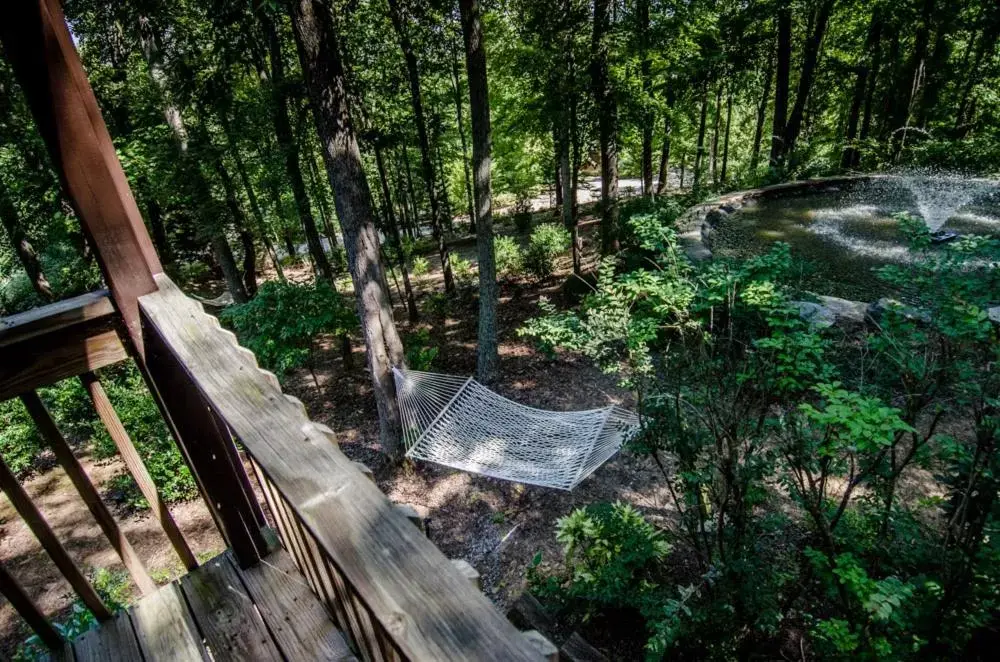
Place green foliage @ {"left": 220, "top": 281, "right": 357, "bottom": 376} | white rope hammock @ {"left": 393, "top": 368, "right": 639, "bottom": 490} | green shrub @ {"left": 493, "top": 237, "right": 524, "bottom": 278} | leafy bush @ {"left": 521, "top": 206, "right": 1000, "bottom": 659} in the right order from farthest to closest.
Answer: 1. green shrub @ {"left": 493, "top": 237, "right": 524, "bottom": 278}
2. green foliage @ {"left": 220, "top": 281, "right": 357, "bottom": 376}
3. white rope hammock @ {"left": 393, "top": 368, "right": 639, "bottom": 490}
4. leafy bush @ {"left": 521, "top": 206, "right": 1000, "bottom": 659}

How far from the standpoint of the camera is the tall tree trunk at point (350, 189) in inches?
155

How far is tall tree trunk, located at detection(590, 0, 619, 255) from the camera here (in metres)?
6.31

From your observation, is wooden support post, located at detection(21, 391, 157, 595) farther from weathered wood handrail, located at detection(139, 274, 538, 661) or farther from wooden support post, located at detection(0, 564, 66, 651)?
weathered wood handrail, located at detection(139, 274, 538, 661)

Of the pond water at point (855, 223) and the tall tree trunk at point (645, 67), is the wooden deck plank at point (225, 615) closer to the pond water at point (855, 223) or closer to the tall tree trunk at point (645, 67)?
the pond water at point (855, 223)

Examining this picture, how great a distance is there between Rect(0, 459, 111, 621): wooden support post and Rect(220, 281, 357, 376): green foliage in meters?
4.77

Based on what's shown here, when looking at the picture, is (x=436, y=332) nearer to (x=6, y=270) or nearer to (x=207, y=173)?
(x=207, y=173)

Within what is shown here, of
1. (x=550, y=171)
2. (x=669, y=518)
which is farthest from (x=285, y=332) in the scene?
(x=550, y=171)

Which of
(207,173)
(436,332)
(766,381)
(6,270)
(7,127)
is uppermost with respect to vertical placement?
(7,127)

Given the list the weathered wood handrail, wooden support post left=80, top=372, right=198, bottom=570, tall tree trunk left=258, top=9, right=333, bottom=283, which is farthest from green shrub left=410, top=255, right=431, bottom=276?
the weathered wood handrail

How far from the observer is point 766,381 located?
2336 millimetres

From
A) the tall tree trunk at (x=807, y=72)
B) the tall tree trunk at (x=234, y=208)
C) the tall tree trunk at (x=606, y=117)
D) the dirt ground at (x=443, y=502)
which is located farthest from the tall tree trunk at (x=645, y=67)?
the tall tree trunk at (x=234, y=208)

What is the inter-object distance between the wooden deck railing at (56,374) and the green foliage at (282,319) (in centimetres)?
477

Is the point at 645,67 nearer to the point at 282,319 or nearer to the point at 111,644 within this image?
the point at 282,319

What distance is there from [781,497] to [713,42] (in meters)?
8.39
